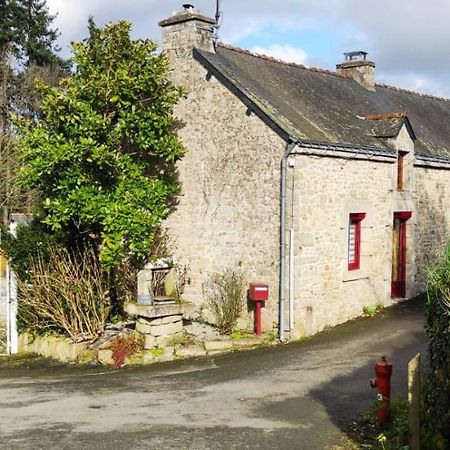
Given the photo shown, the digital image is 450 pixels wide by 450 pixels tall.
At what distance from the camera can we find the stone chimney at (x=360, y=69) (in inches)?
784

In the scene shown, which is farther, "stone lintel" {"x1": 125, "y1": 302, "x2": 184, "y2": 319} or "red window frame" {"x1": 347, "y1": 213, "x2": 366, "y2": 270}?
"red window frame" {"x1": 347, "y1": 213, "x2": 366, "y2": 270}

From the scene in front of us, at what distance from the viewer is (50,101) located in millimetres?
12461

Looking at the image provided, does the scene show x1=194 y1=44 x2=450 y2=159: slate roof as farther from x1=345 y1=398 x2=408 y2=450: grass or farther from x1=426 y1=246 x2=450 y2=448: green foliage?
x1=426 y1=246 x2=450 y2=448: green foliage

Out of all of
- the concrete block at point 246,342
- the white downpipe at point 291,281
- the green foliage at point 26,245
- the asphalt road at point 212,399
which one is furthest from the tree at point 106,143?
the asphalt road at point 212,399

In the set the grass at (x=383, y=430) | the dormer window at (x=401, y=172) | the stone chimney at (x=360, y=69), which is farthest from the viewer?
the stone chimney at (x=360, y=69)

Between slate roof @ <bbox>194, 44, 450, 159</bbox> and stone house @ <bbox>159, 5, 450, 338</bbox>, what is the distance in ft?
0.18

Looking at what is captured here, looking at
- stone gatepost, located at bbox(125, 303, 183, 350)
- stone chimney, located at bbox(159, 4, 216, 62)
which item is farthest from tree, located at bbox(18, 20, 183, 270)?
stone gatepost, located at bbox(125, 303, 183, 350)

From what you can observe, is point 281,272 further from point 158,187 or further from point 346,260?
point 158,187

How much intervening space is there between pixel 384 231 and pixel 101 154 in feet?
24.6

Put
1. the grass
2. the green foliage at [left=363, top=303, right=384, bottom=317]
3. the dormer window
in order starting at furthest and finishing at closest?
the dormer window
the green foliage at [left=363, top=303, right=384, bottom=317]
the grass

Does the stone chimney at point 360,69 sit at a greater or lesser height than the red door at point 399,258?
greater

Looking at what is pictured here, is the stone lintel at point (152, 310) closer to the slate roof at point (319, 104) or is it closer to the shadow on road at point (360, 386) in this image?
the shadow on road at point (360, 386)

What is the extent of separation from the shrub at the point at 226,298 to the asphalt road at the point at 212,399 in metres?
1.22

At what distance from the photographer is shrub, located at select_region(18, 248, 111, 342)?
12500 millimetres
